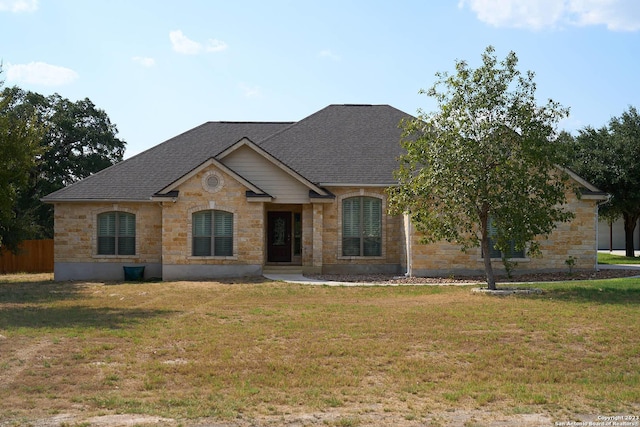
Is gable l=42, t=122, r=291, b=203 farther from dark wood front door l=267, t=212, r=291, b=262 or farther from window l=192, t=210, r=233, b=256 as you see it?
dark wood front door l=267, t=212, r=291, b=262

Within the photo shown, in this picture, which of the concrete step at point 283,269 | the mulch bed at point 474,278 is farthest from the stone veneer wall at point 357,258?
the mulch bed at point 474,278

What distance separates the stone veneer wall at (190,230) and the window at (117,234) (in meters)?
2.52

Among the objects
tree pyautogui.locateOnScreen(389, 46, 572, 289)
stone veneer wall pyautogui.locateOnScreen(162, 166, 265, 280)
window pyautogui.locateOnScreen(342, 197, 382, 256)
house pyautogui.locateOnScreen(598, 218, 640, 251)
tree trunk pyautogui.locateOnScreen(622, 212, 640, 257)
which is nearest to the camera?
tree pyautogui.locateOnScreen(389, 46, 572, 289)

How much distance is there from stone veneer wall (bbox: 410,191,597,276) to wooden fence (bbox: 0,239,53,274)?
73.0 feet

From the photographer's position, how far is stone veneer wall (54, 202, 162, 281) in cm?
2756

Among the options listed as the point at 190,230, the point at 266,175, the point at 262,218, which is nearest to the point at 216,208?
the point at 190,230

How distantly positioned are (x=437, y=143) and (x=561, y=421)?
1229 centimetres

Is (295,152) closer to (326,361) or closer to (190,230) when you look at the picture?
(190,230)

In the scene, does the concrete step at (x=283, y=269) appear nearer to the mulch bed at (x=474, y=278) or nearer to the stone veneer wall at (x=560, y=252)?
the mulch bed at (x=474, y=278)

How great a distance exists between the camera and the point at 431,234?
2050cm

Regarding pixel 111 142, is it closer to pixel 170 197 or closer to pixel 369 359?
pixel 170 197

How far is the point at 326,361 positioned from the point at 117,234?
61.3 ft

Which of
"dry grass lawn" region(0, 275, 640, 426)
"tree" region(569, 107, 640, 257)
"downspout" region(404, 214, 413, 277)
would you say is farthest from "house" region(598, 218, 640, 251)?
"dry grass lawn" region(0, 275, 640, 426)

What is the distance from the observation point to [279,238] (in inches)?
1142
